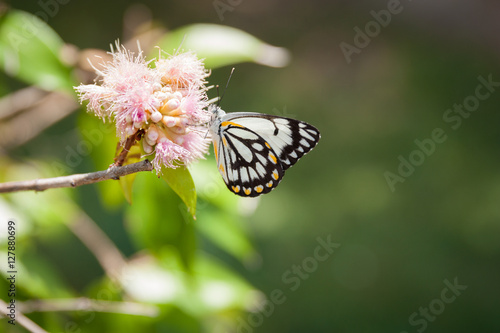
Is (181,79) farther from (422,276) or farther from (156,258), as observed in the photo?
(422,276)

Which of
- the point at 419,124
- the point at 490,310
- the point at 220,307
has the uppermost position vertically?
the point at 419,124

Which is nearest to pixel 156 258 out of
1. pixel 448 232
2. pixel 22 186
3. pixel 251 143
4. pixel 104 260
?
pixel 104 260

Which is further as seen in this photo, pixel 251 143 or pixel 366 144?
pixel 366 144

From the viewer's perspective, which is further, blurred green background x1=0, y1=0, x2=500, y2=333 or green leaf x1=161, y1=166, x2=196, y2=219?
blurred green background x1=0, y1=0, x2=500, y2=333
